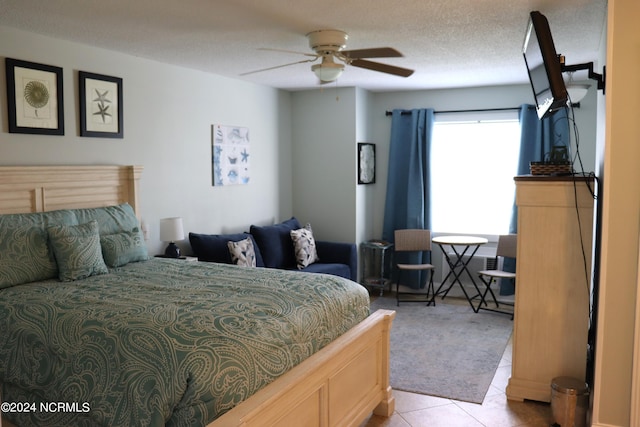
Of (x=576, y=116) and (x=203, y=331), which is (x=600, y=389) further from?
(x=576, y=116)

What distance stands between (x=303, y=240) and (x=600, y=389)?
346 centimetres

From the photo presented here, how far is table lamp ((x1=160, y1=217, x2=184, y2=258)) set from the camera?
4.51 metres

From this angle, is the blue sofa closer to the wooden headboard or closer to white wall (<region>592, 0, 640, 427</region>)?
the wooden headboard

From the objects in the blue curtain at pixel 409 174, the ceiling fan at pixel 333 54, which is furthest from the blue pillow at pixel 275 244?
the ceiling fan at pixel 333 54

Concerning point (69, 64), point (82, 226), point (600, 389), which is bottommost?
point (600, 389)

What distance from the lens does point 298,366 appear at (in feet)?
8.32

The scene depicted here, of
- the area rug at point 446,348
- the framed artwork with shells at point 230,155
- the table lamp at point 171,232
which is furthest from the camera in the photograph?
the framed artwork with shells at point 230,155

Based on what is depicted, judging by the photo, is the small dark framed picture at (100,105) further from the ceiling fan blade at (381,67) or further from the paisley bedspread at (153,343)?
the ceiling fan blade at (381,67)

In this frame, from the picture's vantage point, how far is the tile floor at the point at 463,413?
3.23m

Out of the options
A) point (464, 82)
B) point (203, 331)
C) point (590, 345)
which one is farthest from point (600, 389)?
point (464, 82)

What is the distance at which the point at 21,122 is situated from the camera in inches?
144

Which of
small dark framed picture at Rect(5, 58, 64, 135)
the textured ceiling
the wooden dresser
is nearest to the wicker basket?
the wooden dresser

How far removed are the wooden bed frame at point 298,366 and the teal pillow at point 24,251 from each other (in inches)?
9.3

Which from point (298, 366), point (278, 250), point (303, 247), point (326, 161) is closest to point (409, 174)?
point (326, 161)
